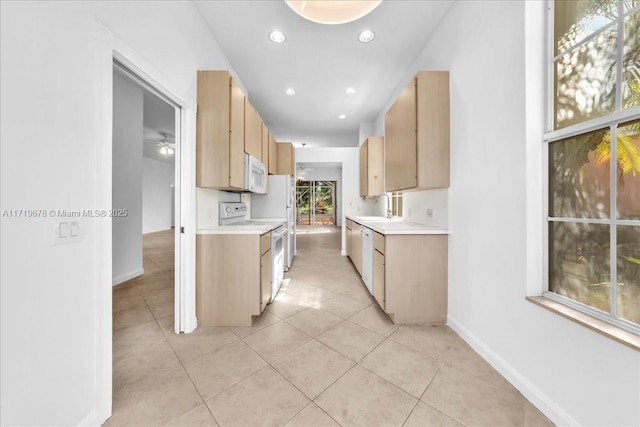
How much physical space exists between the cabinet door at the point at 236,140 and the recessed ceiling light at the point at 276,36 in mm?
727

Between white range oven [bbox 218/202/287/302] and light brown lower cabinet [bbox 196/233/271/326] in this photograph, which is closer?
light brown lower cabinet [bbox 196/233/271/326]

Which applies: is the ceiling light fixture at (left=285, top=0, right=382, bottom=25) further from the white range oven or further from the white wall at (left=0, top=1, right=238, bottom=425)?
the white range oven

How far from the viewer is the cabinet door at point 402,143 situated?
218 centimetres

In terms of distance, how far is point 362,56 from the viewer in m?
2.77

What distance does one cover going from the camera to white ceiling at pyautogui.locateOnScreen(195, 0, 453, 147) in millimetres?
2129

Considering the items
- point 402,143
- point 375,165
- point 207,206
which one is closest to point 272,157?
point 375,165

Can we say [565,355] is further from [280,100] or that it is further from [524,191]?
[280,100]

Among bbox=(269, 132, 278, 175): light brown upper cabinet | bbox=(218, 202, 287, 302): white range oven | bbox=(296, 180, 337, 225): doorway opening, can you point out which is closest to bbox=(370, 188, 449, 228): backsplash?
bbox=(218, 202, 287, 302): white range oven

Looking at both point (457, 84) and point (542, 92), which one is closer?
point (542, 92)

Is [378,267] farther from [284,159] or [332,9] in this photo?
[284,159]

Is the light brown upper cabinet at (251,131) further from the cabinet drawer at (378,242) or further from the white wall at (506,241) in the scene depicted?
the white wall at (506,241)

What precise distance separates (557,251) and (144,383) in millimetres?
2663

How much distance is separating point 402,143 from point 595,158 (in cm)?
145

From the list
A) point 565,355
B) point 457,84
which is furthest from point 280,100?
point 565,355
